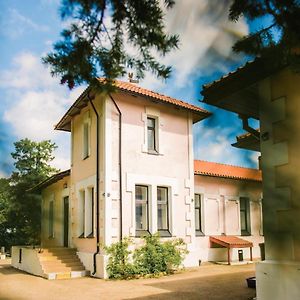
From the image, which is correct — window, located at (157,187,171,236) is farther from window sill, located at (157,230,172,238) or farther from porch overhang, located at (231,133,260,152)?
porch overhang, located at (231,133,260,152)

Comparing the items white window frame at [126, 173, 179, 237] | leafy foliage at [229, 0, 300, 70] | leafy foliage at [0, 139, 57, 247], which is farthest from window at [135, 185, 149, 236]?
leafy foliage at [229, 0, 300, 70]

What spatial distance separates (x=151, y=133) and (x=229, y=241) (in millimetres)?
4139

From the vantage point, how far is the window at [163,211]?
1123 cm

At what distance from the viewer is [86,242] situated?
10.9 metres

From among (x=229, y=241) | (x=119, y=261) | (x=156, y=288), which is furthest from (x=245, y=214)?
(x=229, y=241)

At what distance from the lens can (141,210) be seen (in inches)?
433

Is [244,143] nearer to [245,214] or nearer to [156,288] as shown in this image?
[245,214]

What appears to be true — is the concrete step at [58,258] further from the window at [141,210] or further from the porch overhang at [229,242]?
the porch overhang at [229,242]

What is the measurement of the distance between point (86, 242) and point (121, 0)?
10610 mm

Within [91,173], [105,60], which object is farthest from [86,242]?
[105,60]

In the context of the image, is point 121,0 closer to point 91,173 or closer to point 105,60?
point 105,60

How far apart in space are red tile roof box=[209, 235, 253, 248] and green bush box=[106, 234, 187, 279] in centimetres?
244

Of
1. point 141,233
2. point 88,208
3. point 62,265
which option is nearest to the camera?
point 62,265

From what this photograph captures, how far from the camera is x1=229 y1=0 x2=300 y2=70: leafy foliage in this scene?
24.4 inches
